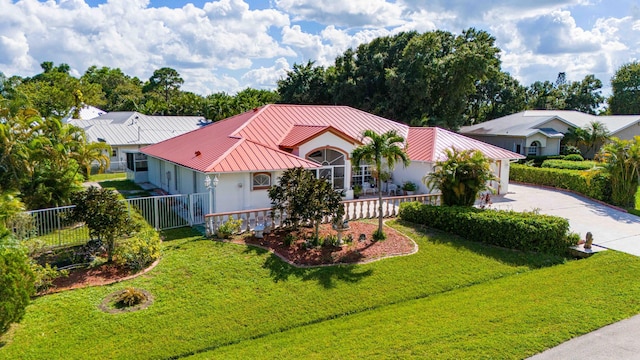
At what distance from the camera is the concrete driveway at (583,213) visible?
55.4 ft

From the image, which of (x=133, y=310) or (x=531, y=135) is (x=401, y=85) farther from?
(x=133, y=310)

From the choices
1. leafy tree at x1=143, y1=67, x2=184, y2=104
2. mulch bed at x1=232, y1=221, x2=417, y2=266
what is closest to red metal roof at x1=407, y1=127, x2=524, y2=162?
mulch bed at x1=232, y1=221, x2=417, y2=266

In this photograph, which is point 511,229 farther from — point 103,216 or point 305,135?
point 103,216

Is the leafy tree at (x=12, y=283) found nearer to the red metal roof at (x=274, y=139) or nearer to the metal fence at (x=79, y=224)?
the metal fence at (x=79, y=224)

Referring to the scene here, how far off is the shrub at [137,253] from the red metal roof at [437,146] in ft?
50.1

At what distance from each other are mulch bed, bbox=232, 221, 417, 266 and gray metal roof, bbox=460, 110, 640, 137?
25432mm

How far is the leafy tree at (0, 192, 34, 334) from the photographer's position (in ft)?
29.3

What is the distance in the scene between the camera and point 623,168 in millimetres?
22594

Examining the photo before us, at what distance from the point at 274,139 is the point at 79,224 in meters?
9.88

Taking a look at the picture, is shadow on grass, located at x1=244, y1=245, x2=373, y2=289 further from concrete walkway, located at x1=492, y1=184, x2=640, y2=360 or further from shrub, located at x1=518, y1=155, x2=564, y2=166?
shrub, located at x1=518, y1=155, x2=564, y2=166

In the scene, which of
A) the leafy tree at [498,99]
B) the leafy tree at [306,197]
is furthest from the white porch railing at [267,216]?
the leafy tree at [498,99]

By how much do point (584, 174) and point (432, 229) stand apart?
12.8 m

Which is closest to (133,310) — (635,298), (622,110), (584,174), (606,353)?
(606,353)

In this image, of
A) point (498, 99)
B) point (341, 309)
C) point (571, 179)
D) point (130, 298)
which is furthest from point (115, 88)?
point (341, 309)
